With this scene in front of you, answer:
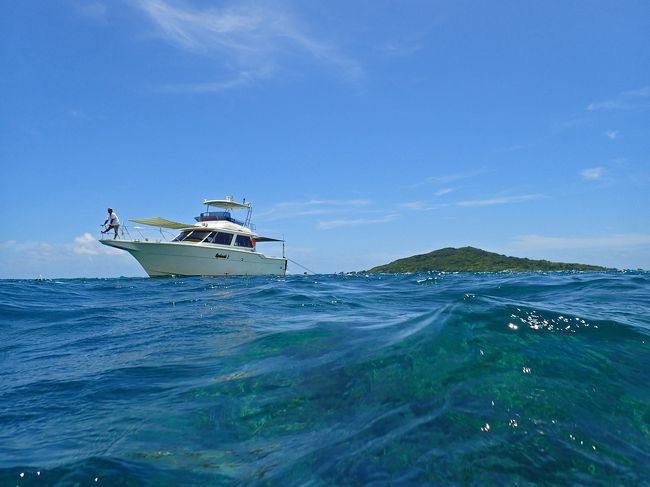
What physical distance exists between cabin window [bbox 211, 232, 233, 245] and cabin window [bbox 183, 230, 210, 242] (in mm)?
627

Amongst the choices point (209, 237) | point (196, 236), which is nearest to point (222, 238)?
point (209, 237)

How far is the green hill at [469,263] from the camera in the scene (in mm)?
31041

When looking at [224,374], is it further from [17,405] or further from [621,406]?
[621,406]

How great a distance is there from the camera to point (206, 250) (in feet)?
75.6

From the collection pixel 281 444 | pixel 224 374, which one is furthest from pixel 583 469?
pixel 224 374

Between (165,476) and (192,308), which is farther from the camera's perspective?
(192,308)

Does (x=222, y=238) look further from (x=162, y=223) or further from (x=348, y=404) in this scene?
(x=348, y=404)

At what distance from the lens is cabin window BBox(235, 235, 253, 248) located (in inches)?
1042

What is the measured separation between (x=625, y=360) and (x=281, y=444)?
10.3 ft

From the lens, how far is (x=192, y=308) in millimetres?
8789

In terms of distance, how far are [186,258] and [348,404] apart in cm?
2118

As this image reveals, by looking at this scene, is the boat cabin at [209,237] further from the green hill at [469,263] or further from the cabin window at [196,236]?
the green hill at [469,263]

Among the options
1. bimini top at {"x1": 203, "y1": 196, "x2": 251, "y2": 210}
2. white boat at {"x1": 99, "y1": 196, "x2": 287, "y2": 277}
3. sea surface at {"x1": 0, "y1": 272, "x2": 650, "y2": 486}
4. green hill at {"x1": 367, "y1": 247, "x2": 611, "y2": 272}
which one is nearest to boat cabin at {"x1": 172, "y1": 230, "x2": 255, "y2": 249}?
white boat at {"x1": 99, "y1": 196, "x2": 287, "y2": 277}

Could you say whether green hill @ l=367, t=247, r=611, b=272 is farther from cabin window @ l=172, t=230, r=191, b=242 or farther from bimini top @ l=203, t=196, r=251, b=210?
cabin window @ l=172, t=230, r=191, b=242
